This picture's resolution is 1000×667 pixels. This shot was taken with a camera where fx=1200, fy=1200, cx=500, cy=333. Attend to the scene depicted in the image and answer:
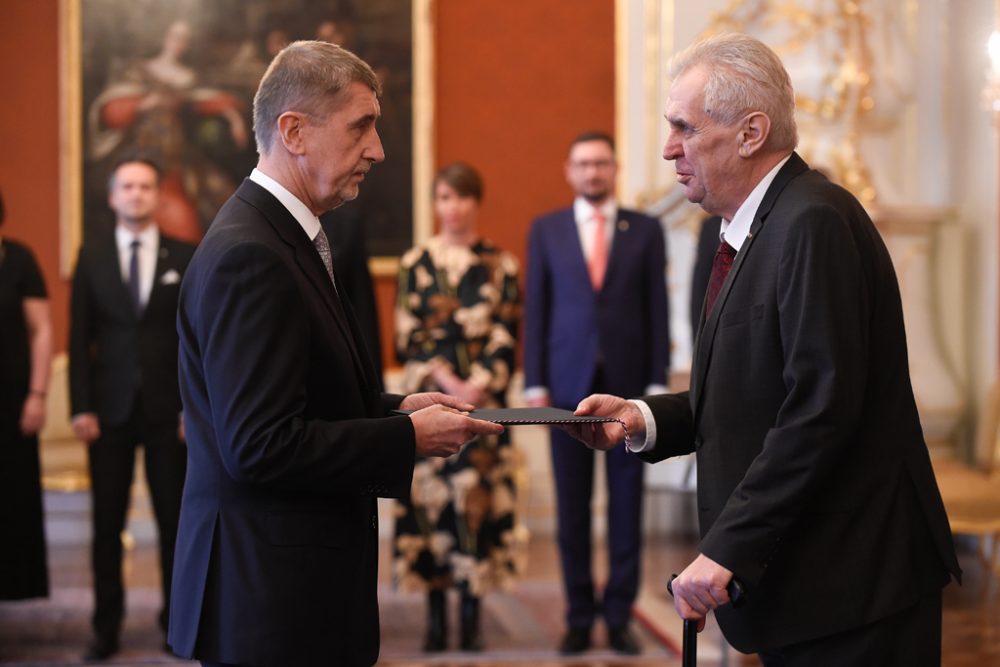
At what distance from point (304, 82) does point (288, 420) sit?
60 centimetres

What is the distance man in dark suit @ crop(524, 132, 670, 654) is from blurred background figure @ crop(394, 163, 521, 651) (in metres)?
0.18

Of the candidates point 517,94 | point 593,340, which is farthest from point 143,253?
point 517,94

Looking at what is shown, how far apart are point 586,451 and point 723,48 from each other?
9.29 ft

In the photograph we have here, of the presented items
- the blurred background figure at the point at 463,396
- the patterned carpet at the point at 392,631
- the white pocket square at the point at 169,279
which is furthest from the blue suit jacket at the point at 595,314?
the white pocket square at the point at 169,279

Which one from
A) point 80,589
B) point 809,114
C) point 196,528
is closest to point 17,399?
point 80,589

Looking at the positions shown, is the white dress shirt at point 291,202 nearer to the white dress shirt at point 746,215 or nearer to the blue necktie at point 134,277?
the white dress shirt at point 746,215

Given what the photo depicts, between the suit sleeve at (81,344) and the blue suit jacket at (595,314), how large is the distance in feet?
5.72

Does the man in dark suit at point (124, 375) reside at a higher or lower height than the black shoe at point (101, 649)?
higher

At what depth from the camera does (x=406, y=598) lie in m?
5.60

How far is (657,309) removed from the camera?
193 inches

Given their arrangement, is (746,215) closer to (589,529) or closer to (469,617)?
(589,529)

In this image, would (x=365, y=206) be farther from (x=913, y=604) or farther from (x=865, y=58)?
(x=913, y=604)

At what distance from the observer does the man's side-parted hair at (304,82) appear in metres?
2.10

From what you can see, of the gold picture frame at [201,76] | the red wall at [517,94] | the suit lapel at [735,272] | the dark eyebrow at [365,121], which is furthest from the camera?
the red wall at [517,94]
